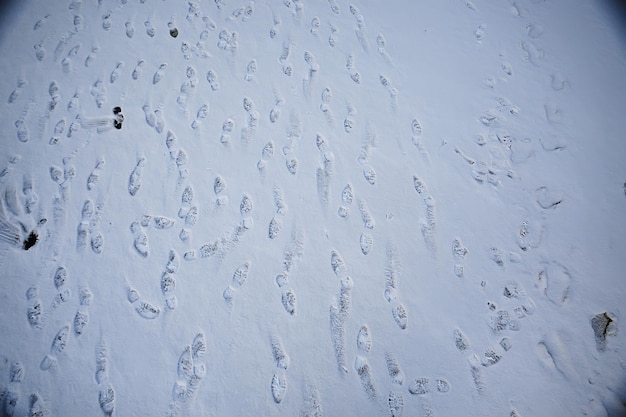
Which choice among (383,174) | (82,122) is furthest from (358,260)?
(82,122)

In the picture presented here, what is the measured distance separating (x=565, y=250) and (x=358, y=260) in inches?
26.9

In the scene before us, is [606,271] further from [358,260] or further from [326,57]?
[326,57]

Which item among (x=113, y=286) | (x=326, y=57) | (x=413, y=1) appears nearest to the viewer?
Answer: (x=113, y=286)

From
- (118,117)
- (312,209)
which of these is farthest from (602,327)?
(118,117)

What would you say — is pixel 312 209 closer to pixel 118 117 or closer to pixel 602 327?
pixel 118 117

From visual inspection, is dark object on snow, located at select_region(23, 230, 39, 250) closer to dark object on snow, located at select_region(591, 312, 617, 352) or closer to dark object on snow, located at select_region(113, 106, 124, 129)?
dark object on snow, located at select_region(113, 106, 124, 129)

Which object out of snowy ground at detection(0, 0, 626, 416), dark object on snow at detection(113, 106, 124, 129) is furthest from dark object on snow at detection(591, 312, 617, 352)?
dark object on snow at detection(113, 106, 124, 129)

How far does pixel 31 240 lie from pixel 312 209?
881 millimetres

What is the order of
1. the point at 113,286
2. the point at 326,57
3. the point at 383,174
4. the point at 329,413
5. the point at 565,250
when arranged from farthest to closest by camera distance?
the point at 326,57 → the point at 383,174 → the point at 565,250 → the point at 113,286 → the point at 329,413

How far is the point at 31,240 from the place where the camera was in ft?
3.84

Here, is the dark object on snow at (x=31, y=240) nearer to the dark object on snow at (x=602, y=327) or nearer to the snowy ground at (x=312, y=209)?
the snowy ground at (x=312, y=209)

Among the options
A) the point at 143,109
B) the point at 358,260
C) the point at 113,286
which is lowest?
the point at 113,286

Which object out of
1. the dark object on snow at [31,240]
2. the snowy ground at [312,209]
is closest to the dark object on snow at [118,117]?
the snowy ground at [312,209]

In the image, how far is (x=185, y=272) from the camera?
45.6 inches
